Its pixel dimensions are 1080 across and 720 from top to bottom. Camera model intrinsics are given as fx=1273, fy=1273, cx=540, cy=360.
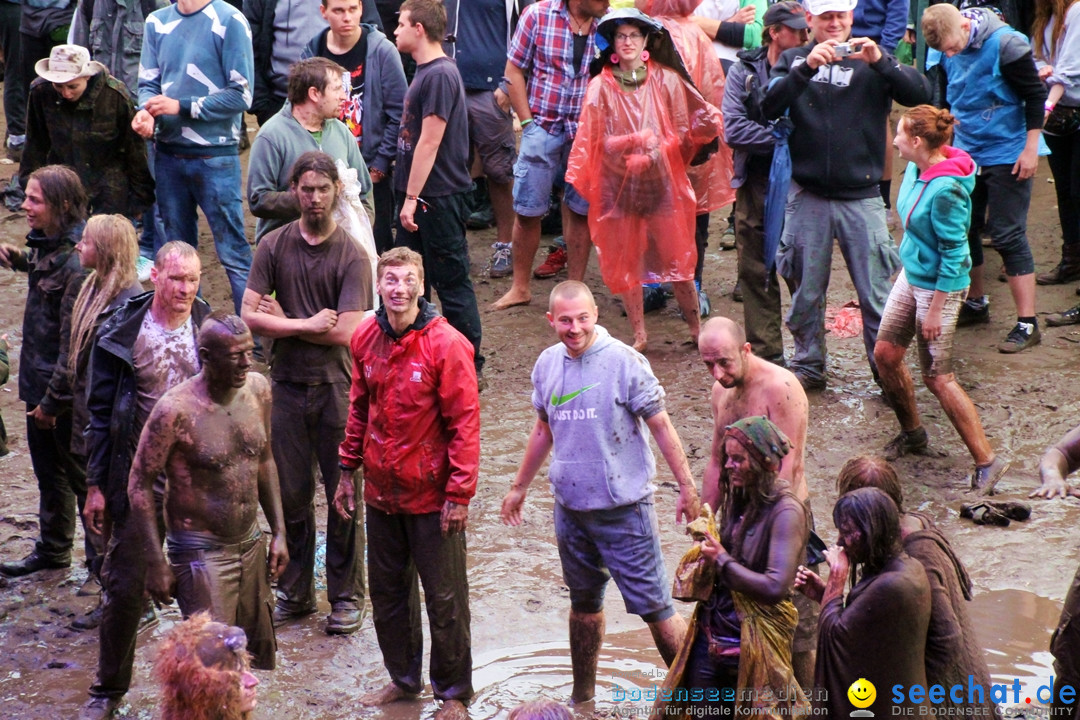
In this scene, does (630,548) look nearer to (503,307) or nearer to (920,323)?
(920,323)

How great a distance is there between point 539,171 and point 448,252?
3.87 ft

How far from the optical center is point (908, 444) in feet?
24.6

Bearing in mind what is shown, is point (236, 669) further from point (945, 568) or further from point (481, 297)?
point (481, 297)

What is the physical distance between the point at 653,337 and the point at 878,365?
210 centimetres

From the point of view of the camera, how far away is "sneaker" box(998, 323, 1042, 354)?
8391 mm

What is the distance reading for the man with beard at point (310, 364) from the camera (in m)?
6.14

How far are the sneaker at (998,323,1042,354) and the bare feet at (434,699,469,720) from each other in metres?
4.79

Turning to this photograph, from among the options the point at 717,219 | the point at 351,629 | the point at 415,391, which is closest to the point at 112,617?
the point at 351,629

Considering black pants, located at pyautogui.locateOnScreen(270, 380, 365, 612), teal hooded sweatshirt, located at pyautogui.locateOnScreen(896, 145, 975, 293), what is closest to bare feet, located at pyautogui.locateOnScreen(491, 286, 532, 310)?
teal hooded sweatshirt, located at pyautogui.locateOnScreen(896, 145, 975, 293)

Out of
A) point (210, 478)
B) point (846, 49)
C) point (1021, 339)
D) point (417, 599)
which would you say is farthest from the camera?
point (1021, 339)

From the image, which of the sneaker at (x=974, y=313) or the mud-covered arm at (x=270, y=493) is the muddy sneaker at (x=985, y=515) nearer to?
the sneaker at (x=974, y=313)

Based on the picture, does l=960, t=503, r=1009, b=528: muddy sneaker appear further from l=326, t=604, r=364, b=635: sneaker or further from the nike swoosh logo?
l=326, t=604, r=364, b=635: sneaker

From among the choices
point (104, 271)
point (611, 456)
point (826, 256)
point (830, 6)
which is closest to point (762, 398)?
point (611, 456)

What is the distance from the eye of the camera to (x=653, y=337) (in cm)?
907
